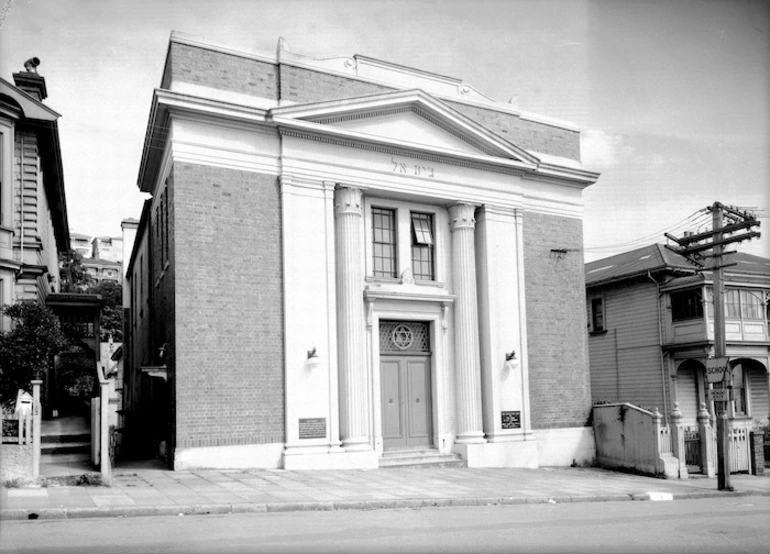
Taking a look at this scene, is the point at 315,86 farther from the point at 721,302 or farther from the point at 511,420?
the point at 721,302

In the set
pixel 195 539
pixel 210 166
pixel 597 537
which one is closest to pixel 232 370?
pixel 210 166

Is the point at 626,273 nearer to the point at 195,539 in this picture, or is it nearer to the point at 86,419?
the point at 86,419

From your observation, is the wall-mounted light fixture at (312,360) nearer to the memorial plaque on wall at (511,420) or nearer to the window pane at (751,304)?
the memorial plaque on wall at (511,420)

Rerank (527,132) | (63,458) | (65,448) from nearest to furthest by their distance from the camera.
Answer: (63,458)
(65,448)
(527,132)

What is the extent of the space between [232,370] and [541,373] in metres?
8.94

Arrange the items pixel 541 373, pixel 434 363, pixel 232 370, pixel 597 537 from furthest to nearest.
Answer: pixel 541 373 < pixel 434 363 < pixel 232 370 < pixel 597 537

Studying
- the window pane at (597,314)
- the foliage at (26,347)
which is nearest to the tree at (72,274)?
the window pane at (597,314)

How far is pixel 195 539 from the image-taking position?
9.19 metres

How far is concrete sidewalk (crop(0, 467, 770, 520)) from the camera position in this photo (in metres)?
11.6

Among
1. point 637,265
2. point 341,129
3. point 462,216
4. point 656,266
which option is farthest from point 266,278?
point 637,265

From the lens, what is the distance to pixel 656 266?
30875 mm

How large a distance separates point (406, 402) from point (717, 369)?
748 cm

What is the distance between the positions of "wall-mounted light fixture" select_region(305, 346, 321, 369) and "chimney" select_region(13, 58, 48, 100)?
12.3 metres

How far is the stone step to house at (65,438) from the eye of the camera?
1692cm
